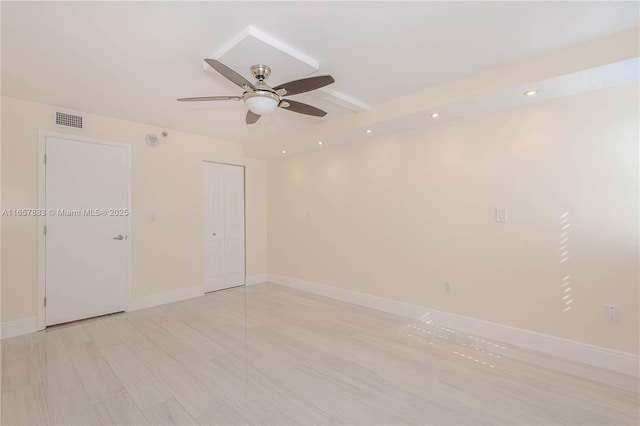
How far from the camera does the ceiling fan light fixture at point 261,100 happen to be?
2.01 m

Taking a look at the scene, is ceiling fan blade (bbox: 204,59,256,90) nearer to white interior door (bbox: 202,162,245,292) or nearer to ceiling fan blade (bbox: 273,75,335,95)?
ceiling fan blade (bbox: 273,75,335,95)

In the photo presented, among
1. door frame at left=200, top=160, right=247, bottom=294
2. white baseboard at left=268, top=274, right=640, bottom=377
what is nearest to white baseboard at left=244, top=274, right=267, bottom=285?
door frame at left=200, top=160, right=247, bottom=294

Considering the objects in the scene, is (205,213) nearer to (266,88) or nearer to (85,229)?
(85,229)

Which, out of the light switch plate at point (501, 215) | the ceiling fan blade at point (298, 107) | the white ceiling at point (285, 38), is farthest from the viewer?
the light switch plate at point (501, 215)

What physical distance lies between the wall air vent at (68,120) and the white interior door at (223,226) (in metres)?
1.57

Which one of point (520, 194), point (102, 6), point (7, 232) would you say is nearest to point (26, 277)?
point (7, 232)

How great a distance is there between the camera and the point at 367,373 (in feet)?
7.38

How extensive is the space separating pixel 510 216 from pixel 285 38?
2.60m

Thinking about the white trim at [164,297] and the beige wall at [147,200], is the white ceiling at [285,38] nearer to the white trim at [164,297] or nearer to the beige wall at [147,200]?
the beige wall at [147,200]

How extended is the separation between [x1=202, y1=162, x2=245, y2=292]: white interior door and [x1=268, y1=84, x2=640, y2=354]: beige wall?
167cm

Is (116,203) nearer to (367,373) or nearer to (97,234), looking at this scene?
(97,234)

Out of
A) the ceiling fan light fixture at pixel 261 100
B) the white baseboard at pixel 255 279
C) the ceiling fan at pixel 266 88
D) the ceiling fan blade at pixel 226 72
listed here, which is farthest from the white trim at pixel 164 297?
the ceiling fan blade at pixel 226 72

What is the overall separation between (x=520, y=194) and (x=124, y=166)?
4635mm

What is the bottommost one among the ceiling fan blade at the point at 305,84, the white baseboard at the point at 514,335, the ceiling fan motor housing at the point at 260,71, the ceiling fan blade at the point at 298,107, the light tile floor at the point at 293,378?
the light tile floor at the point at 293,378
